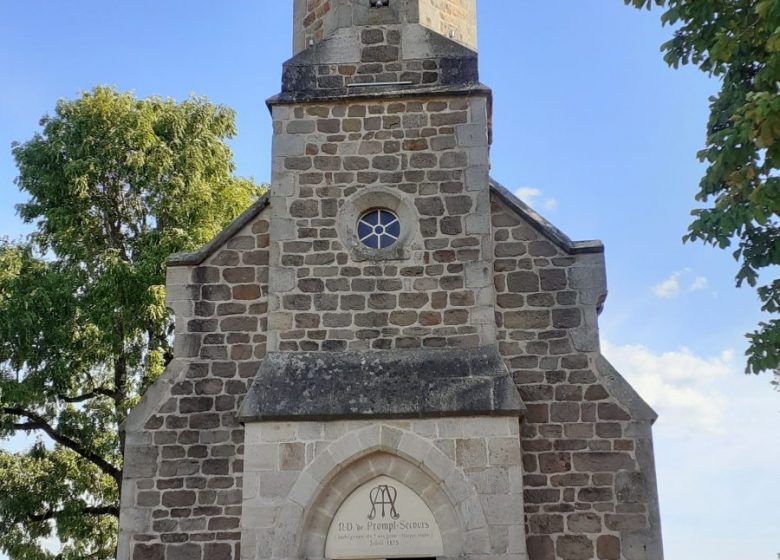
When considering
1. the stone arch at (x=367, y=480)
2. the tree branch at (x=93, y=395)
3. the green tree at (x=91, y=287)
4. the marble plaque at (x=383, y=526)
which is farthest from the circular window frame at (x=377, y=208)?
the tree branch at (x=93, y=395)

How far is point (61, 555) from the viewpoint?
1481 centimetres

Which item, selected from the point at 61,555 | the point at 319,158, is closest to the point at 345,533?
the point at 319,158

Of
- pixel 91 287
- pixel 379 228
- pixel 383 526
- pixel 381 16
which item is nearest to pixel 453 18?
pixel 381 16

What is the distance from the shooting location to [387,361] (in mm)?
8523

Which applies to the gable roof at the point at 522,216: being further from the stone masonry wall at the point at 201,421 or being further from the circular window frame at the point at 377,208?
the circular window frame at the point at 377,208

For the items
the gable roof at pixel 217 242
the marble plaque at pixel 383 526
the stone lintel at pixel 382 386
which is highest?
the gable roof at pixel 217 242

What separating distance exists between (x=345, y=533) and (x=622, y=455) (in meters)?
2.93

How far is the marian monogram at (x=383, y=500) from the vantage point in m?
8.14

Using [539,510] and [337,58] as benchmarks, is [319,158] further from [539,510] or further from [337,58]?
[539,510]

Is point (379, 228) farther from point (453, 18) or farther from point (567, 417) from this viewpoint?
point (453, 18)

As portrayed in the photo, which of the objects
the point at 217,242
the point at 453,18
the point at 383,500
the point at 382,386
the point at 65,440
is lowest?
the point at 383,500

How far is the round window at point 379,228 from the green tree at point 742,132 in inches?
124

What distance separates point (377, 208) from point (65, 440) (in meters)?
9.16

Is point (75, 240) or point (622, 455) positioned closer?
point (622, 455)
